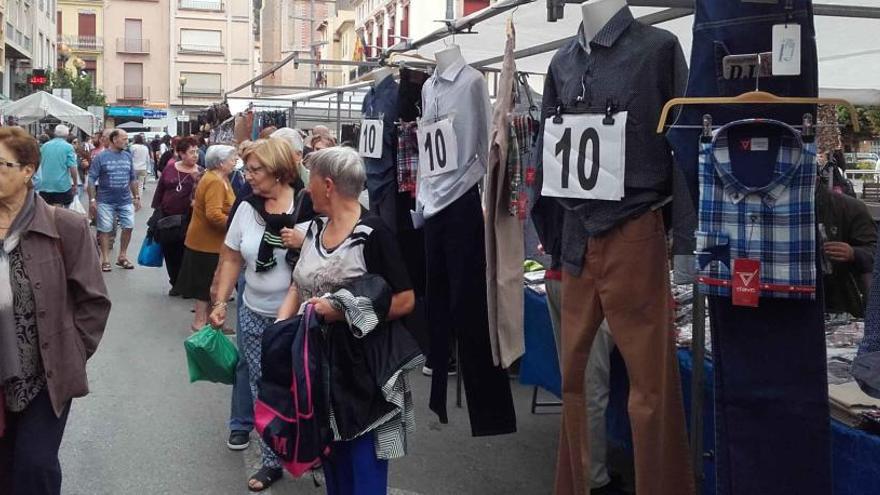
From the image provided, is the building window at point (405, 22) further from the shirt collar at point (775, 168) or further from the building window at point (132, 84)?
the shirt collar at point (775, 168)

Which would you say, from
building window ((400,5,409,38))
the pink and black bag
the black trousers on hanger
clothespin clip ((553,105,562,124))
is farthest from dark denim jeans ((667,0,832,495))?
building window ((400,5,409,38))

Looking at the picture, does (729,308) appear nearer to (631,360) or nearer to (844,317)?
(631,360)

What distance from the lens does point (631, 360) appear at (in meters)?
3.30

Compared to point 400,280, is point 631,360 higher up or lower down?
lower down

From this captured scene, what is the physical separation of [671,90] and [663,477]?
4.51ft

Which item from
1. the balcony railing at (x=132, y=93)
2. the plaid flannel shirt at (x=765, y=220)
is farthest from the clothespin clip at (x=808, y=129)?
the balcony railing at (x=132, y=93)

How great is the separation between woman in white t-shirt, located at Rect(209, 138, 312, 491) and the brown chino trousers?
179 centimetres

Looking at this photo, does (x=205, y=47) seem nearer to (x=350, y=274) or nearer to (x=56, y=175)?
(x=56, y=175)

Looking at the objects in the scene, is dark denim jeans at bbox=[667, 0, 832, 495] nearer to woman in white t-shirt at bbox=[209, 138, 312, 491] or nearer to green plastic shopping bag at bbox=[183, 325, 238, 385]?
woman in white t-shirt at bbox=[209, 138, 312, 491]

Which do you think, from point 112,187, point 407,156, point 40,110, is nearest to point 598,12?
point 407,156

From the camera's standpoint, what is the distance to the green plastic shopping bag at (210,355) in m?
4.60

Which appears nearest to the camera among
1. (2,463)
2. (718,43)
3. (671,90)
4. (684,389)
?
(718,43)

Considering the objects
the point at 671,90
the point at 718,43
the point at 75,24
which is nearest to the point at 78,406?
the point at 671,90

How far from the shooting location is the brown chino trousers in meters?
3.27
